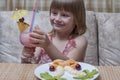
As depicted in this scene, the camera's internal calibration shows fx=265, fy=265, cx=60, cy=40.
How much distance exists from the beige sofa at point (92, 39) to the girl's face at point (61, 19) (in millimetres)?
608

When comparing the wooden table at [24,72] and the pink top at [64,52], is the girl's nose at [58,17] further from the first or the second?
the wooden table at [24,72]

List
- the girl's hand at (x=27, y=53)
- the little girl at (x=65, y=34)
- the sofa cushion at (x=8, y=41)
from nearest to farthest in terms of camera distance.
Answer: the girl's hand at (x=27, y=53) < the little girl at (x=65, y=34) < the sofa cushion at (x=8, y=41)

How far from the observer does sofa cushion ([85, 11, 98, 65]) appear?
207 centimetres

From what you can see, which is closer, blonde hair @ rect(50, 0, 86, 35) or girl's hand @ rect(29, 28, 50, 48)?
girl's hand @ rect(29, 28, 50, 48)

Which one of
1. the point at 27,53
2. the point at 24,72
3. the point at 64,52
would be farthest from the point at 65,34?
the point at 24,72

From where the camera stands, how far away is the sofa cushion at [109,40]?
6.81 feet

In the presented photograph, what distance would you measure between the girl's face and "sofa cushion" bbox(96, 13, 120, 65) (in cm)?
65

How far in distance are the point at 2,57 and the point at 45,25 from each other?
422 millimetres

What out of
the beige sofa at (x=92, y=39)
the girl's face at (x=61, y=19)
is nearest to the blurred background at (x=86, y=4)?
the beige sofa at (x=92, y=39)

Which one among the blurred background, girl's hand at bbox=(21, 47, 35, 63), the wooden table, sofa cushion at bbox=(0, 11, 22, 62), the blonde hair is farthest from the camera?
the blurred background

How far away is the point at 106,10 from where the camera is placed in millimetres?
2492

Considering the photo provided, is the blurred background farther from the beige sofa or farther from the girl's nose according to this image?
the girl's nose

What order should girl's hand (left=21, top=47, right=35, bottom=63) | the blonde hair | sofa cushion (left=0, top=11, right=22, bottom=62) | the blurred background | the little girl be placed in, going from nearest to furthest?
girl's hand (left=21, top=47, right=35, bottom=63) < the little girl < the blonde hair < sofa cushion (left=0, top=11, right=22, bottom=62) < the blurred background

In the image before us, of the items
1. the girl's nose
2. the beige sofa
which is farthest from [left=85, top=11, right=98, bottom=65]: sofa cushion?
the girl's nose
